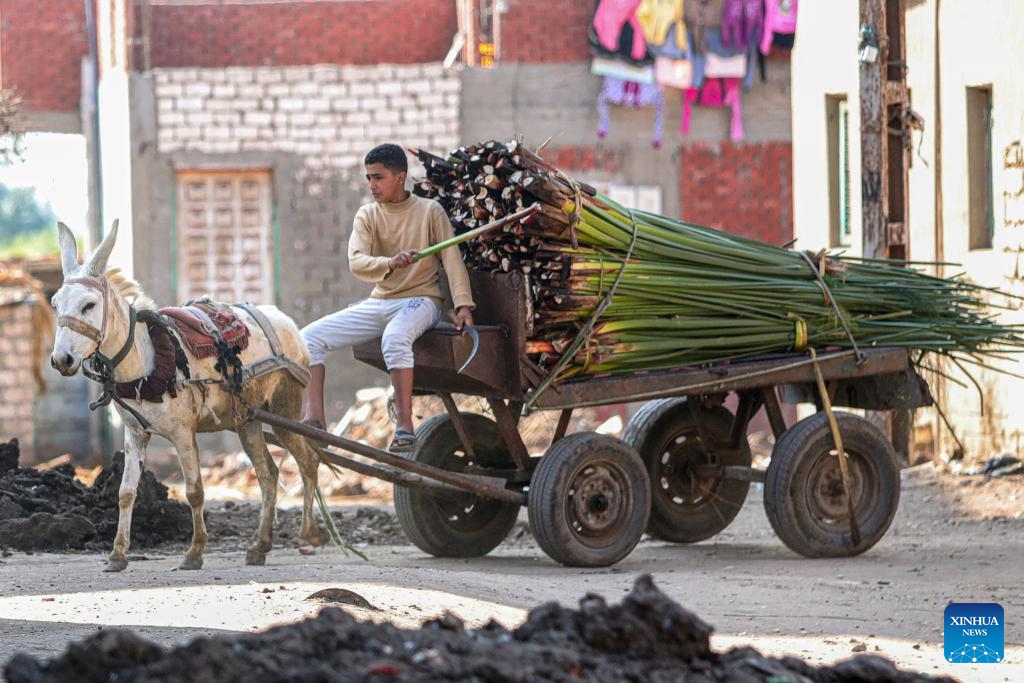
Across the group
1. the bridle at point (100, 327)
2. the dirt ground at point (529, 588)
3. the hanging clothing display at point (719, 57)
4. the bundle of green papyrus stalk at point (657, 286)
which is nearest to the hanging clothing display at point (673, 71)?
the hanging clothing display at point (719, 57)

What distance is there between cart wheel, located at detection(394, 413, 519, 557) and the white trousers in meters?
0.93

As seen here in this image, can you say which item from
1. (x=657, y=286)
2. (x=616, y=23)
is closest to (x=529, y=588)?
(x=657, y=286)

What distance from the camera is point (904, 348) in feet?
30.6

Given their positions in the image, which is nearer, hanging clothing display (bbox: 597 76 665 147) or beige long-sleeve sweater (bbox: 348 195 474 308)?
beige long-sleeve sweater (bbox: 348 195 474 308)

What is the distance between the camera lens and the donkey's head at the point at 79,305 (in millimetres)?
7520

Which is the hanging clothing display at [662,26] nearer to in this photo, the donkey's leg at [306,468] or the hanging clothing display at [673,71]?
the hanging clothing display at [673,71]

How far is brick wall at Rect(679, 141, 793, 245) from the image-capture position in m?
18.9

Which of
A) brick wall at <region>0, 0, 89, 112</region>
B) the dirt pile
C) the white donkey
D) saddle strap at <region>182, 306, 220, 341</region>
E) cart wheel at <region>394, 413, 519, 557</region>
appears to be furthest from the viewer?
brick wall at <region>0, 0, 89, 112</region>

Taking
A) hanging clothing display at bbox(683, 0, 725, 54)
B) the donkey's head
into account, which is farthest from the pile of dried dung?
hanging clothing display at bbox(683, 0, 725, 54)

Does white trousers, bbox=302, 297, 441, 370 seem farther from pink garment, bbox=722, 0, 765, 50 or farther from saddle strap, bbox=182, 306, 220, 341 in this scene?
pink garment, bbox=722, 0, 765, 50

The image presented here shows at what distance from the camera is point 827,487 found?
914 cm

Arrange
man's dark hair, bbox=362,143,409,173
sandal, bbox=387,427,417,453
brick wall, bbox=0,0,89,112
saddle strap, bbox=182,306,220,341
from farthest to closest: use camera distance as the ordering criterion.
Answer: brick wall, bbox=0,0,89,112 < saddle strap, bbox=182,306,220,341 < man's dark hair, bbox=362,143,409,173 < sandal, bbox=387,427,417,453

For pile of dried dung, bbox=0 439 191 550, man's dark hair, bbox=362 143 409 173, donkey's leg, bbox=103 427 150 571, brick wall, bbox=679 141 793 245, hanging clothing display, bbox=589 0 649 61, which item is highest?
hanging clothing display, bbox=589 0 649 61

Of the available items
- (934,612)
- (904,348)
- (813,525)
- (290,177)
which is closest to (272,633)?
(934,612)
